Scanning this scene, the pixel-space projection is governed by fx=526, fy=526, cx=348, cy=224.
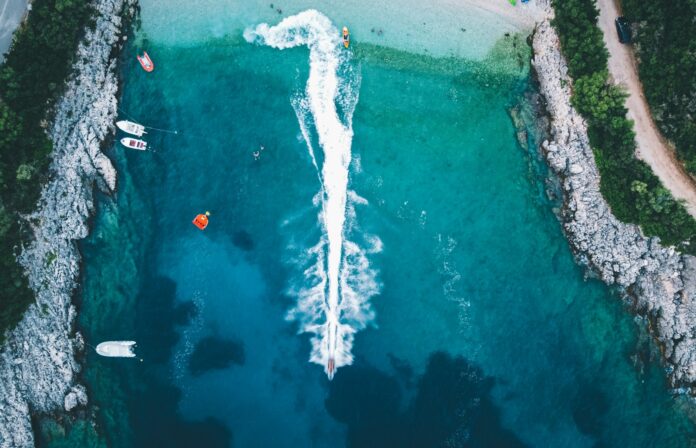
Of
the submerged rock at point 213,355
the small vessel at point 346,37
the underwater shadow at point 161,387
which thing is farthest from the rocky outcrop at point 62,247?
the small vessel at point 346,37

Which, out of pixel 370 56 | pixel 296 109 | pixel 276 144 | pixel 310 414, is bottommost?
pixel 310 414

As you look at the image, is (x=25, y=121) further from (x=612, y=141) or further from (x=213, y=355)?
(x=612, y=141)

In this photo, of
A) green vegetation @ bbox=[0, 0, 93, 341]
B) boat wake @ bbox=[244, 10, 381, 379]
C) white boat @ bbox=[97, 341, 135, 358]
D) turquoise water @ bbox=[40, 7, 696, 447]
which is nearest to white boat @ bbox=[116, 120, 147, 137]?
turquoise water @ bbox=[40, 7, 696, 447]

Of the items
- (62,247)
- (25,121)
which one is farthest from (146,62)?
(62,247)

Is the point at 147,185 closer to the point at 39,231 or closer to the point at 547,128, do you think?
the point at 39,231

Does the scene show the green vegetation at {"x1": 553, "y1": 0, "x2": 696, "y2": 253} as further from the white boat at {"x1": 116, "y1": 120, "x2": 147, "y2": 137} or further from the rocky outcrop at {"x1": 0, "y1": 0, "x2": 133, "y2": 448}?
the rocky outcrop at {"x1": 0, "y1": 0, "x2": 133, "y2": 448}

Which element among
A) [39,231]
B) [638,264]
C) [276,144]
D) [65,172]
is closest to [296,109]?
[276,144]

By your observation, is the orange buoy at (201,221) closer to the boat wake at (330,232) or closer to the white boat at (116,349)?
the boat wake at (330,232)
